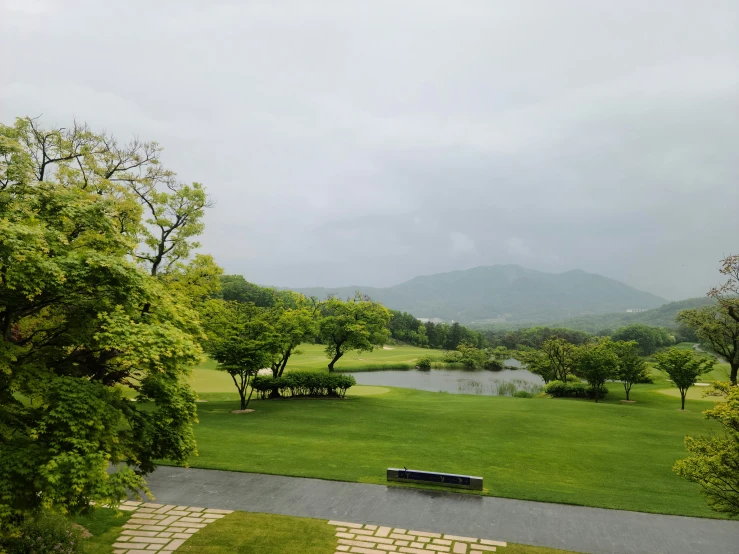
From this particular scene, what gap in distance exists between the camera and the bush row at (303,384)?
26297 mm

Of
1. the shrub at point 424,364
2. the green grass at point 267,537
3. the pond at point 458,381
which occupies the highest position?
the green grass at point 267,537

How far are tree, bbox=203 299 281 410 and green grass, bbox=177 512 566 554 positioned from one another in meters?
12.3

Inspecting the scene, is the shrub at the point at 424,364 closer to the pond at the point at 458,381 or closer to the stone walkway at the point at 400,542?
the pond at the point at 458,381

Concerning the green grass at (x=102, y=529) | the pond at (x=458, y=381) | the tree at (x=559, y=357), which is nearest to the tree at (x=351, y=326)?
the pond at (x=458, y=381)

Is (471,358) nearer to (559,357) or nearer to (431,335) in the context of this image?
(559,357)

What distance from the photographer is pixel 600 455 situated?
1575 centimetres

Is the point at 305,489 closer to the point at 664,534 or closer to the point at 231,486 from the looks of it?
the point at 231,486

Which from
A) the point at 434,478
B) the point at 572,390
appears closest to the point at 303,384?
the point at 434,478

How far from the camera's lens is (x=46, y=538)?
300 inches

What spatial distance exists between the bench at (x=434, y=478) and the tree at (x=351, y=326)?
676 inches

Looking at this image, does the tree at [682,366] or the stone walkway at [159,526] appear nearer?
the stone walkway at [159,526]

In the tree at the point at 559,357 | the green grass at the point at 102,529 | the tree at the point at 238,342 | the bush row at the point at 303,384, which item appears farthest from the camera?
the tree at the point at 559,357

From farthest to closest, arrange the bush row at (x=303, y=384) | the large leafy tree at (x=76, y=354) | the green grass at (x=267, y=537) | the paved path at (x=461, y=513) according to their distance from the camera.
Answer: the bush row at (x=303, y=384)
the paved path at (x=461, y=513)
the green grass at (x=267, y=537)
the large leafy tree at (x=76, y=354)

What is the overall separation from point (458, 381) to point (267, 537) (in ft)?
126
